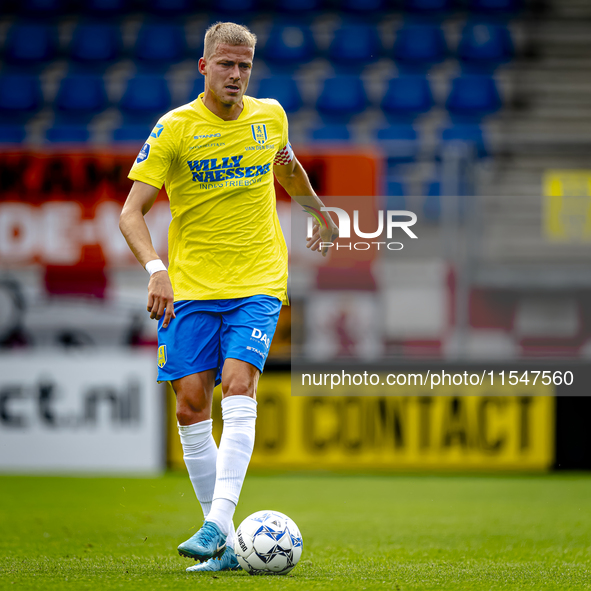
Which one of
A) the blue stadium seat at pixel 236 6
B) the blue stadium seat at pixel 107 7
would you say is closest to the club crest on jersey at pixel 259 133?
the blue stadium seat at pixel 236 6

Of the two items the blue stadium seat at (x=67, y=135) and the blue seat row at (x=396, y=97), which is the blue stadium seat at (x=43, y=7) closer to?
the blue stadium seat at (x=67, y=135)

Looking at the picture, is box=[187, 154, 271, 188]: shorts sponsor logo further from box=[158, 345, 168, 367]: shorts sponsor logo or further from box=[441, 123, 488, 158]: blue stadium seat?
box=[441, 123, 488, 158]: blue stadium seat

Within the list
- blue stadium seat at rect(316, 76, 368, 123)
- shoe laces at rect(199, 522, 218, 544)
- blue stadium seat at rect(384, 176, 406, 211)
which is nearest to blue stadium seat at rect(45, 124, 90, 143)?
blue stadium seat at rect(316, 76, 368, 123)

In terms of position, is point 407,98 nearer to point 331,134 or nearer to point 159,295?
point 331,134

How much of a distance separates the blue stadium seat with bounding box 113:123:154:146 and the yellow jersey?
26.6ft

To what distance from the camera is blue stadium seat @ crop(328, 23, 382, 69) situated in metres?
12.8

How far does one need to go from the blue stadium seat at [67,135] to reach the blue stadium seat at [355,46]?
3446 mm

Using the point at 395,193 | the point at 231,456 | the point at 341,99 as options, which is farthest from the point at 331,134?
the point at 231,456

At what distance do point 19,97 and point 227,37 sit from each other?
9.67 meters

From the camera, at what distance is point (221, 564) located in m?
3.39

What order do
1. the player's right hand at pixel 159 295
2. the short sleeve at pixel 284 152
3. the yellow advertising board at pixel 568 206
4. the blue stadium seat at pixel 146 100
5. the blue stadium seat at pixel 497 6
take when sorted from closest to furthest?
the player's right hand at pixel 159 295 → the short sleeve at pixel 284 152 → the yellow advertising board at pixel 568 206 → the blue stadium seat at pixel 146 100 → the blue stadium seat at pixel 497 6

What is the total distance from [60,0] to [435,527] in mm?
10977

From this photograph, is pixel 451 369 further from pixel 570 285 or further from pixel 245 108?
pixel 245 108

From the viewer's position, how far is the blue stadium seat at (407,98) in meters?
12.1
